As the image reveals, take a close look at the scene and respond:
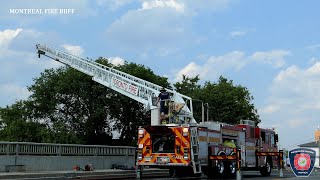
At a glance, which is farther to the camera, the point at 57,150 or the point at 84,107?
the point at 84,107

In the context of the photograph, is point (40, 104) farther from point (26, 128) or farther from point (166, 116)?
point (166, 116)

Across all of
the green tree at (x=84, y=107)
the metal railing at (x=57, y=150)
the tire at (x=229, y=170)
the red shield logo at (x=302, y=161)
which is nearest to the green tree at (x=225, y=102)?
the green tree at (x=84, y=107)

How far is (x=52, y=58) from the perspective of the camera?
155ft

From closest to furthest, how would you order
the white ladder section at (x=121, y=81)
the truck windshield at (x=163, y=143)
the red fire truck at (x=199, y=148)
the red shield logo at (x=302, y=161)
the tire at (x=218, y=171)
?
1. the red shield logo at (x=302, y=161)
2. the red fire truck at (x=199, y=148)
3. the truck windshield at (x=163, y=143)
4. the tire at (x=218, y=171)
5. the white ladder section at (x=121, y=81)

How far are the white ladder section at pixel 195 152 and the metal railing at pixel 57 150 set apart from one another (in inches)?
322

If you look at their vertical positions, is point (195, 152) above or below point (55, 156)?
above

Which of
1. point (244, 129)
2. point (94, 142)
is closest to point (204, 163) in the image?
point (244, 129)

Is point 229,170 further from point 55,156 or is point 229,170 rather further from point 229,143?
point 55,156

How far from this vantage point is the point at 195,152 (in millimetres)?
20781

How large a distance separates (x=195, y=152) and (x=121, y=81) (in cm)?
2115

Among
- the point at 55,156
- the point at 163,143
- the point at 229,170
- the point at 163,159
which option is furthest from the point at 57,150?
the point at 229,170

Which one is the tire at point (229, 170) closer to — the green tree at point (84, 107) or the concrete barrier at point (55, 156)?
the concrete barrier at point (55, 156)

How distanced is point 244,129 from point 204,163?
556 centimetres

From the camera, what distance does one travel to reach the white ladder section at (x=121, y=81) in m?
38.6
